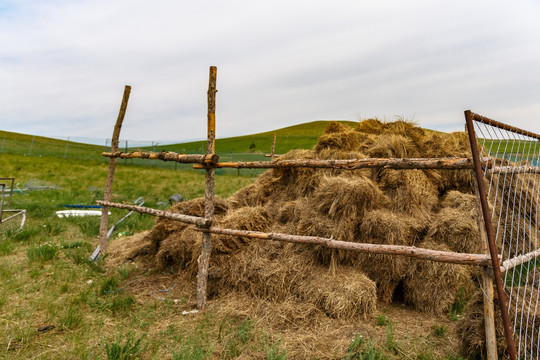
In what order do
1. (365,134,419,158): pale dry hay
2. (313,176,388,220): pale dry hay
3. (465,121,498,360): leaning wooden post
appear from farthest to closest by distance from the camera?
(365,134,419,158): pale dry hay < (313,176,388,220): pale dry hay < (465,121,498,360): leaning wooden post

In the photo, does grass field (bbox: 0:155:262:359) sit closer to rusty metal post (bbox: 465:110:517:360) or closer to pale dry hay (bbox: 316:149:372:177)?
rusty metal post (bbox: 465:110:517:360)

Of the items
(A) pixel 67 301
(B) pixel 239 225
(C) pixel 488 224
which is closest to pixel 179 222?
(B) pixel 239 225

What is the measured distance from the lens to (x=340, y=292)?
3.75 meters

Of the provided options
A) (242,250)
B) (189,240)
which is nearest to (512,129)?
(242,250)

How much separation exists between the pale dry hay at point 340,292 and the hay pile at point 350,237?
11 mm

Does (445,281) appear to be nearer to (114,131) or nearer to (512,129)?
(512,129)

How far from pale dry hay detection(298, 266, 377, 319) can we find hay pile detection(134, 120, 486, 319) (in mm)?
11

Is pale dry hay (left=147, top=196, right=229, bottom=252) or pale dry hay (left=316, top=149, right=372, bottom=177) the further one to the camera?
pale dry hay (left=147, top=196, right=229, bottom=252)

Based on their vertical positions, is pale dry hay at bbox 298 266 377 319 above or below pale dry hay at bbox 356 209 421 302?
below

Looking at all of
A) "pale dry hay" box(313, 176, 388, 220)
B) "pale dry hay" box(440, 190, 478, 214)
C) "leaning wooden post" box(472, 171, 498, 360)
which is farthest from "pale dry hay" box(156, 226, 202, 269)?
"pale dry hay" box(440, 190, 478, 214)

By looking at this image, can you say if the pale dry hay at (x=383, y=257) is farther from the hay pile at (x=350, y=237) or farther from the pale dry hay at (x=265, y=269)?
the pale dry hay at (x=265, y=269)

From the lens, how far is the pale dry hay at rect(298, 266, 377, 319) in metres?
3.65

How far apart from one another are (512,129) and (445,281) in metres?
1.99

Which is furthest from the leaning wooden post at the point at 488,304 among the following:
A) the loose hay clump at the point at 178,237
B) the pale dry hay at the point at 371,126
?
the pale dry hay at the point at 371,126
